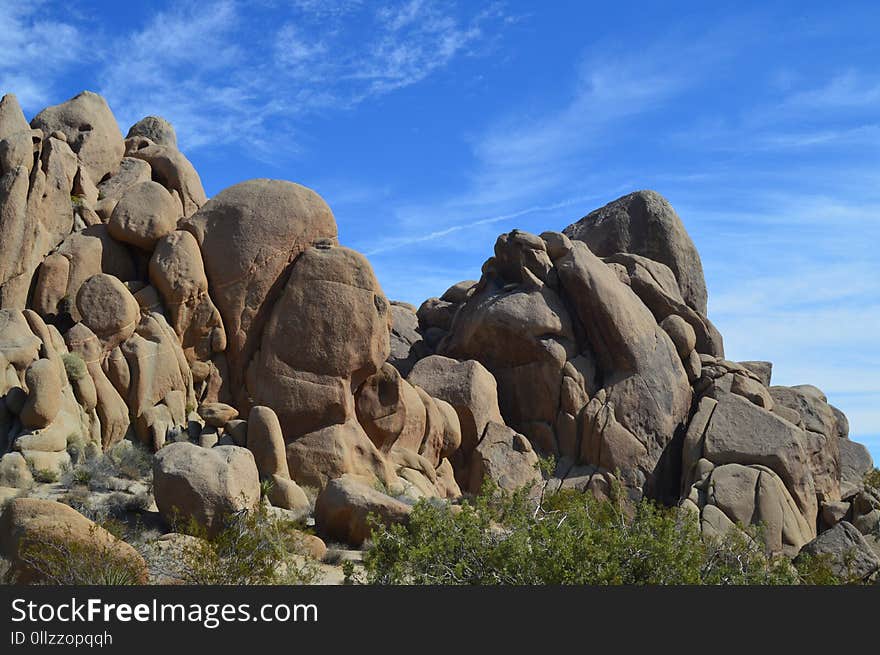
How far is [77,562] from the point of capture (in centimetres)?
1427

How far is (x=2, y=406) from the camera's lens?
22.0 m

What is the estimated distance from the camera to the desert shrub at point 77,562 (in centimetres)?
1419

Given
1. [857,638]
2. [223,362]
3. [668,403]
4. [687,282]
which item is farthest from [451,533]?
[687,282]

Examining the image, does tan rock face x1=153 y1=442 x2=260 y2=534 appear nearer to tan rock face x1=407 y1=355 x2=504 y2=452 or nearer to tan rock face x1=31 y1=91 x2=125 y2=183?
tan rock face x1=407 y1=355 x2=504 y2=452

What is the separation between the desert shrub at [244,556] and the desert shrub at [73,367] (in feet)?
22.6

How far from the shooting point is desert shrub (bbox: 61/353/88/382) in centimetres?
2314

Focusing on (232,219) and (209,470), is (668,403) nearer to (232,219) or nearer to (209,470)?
(232,219)

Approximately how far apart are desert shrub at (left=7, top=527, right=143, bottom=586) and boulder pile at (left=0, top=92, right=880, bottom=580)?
3.81 metres

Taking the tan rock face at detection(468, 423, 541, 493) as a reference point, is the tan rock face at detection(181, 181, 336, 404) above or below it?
above

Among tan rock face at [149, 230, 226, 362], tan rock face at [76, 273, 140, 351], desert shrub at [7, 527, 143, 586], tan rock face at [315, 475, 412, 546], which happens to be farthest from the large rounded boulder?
desert shrub at [7, 527, 143, 586]

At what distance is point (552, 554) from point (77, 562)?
6716 millimetres

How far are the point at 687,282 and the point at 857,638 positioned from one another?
107 feet

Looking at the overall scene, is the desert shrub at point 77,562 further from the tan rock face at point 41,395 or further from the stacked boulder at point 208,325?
the stacked boulder at point 208,325

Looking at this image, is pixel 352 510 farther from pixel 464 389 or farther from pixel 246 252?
pixel 464 389
